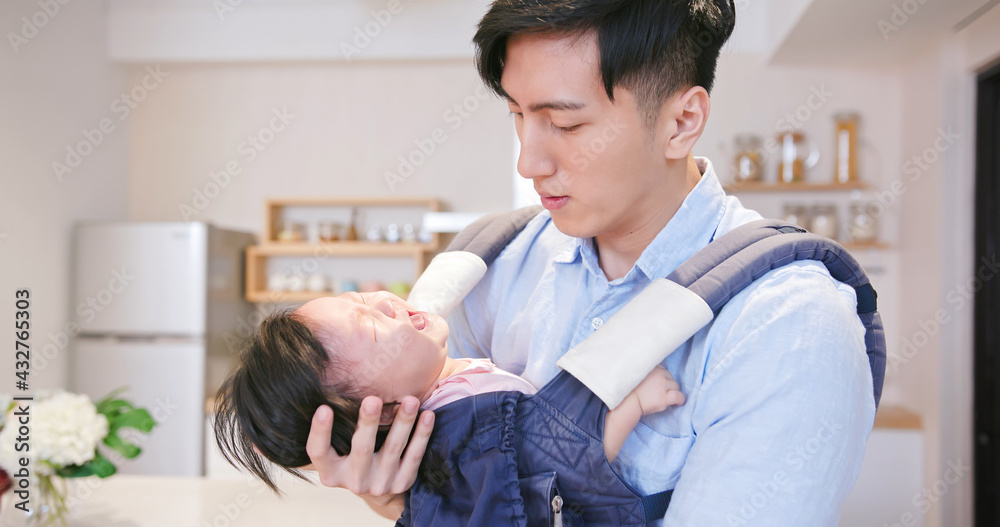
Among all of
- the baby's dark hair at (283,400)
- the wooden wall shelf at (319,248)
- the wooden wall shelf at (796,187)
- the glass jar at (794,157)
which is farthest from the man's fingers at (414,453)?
the glass jar at (794,157)

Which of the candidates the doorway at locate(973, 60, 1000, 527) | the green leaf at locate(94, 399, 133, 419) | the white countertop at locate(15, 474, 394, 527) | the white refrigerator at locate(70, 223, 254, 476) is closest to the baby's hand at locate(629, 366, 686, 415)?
the white countertop at locate(15, 474, 394, 527)

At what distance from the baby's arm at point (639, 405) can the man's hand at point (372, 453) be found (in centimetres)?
24

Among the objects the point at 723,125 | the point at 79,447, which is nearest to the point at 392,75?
the point at 723,125

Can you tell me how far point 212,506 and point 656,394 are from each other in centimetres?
145

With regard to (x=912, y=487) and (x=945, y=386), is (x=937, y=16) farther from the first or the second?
(x=912, y=487)

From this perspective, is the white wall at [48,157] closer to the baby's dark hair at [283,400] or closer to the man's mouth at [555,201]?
the baby's dark hair at [283,400]

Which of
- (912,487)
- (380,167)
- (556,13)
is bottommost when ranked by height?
(912,487)

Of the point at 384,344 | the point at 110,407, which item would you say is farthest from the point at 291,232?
the point at 384,344

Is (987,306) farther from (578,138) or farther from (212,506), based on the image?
(212,506)

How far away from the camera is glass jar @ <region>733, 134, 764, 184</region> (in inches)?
141

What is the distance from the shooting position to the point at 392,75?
4207 millimetres

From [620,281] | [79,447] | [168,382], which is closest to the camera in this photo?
[620,281]

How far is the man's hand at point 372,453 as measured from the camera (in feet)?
2.85

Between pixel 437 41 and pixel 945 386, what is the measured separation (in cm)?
307
